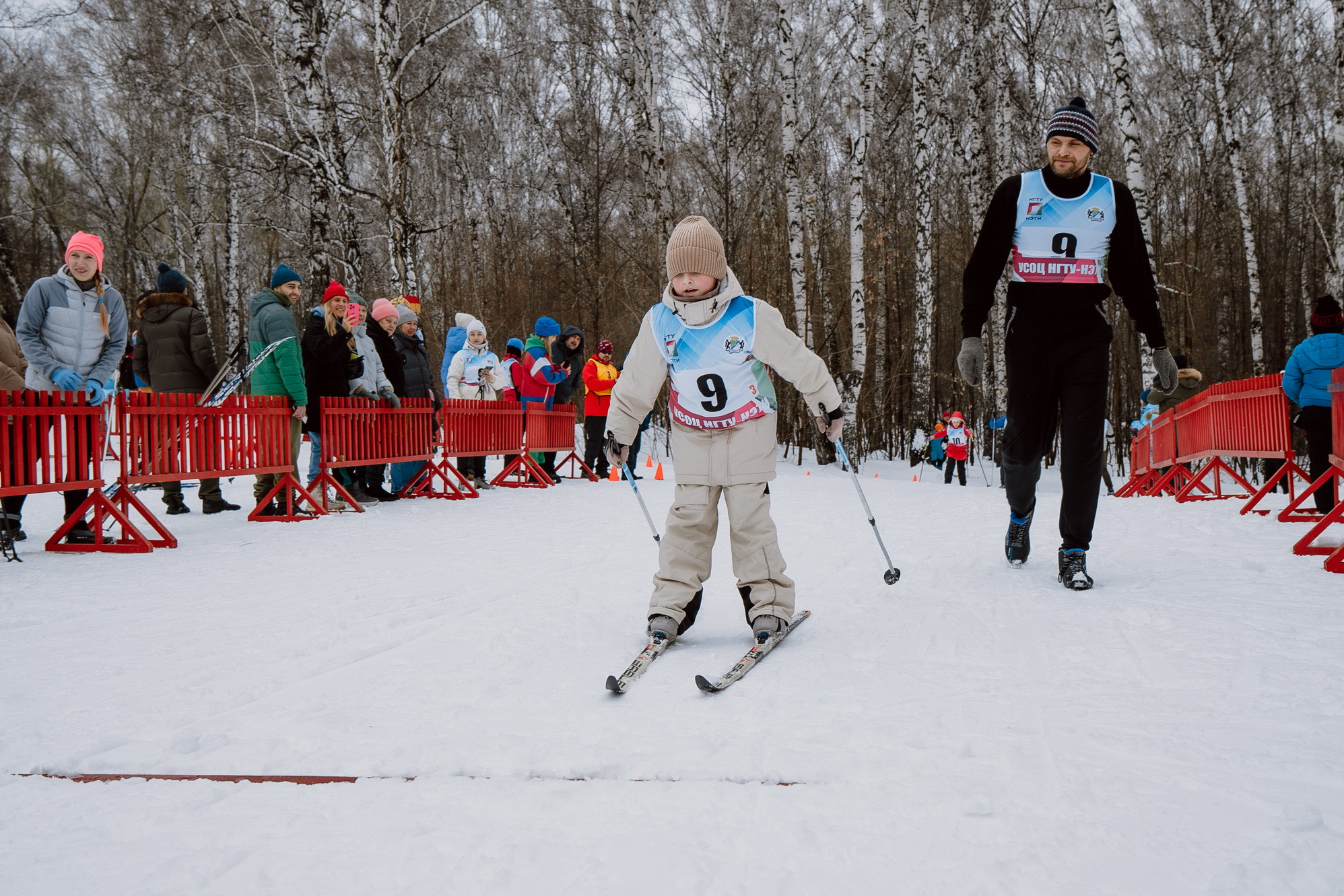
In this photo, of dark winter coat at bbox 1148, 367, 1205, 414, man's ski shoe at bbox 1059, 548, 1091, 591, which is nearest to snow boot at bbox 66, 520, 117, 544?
man's ski shoe at bbox 1059, 548, 1091, 591

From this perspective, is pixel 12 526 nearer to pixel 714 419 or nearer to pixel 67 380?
pixel 67 380

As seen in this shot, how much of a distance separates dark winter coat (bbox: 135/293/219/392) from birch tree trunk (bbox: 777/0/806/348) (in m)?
8.72

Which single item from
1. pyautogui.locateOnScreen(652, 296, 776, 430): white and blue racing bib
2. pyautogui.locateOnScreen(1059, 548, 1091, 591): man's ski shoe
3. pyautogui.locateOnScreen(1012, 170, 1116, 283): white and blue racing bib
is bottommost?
pyautogui.locateOnScreen(1059, 548, 1091, 591): man's ski shoe

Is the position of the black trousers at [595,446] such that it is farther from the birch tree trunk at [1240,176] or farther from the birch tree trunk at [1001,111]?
the birch tree trunk at [1240,176]

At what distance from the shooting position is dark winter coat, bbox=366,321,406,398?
Answer: 961 cm

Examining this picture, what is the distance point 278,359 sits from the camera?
768cm

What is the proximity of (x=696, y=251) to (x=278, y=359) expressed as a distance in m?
5.45

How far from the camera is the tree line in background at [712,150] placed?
14.9 metres

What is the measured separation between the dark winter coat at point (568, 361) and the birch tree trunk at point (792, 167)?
3.77 metres

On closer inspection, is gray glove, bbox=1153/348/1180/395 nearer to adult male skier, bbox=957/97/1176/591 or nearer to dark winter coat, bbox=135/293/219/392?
Result: adult male skier, bbox=957/97/1176/591

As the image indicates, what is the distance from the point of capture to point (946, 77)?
68.7ft

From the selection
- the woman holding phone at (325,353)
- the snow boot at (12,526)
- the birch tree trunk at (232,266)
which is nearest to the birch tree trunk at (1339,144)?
the woman holding phone at (325,353)

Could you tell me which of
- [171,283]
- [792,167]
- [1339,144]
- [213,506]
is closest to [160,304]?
[171,283]

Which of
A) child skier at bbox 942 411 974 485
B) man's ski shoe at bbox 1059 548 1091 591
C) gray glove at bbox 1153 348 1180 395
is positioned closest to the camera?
man's ski shoe at bbox 1059 548 1091 591
